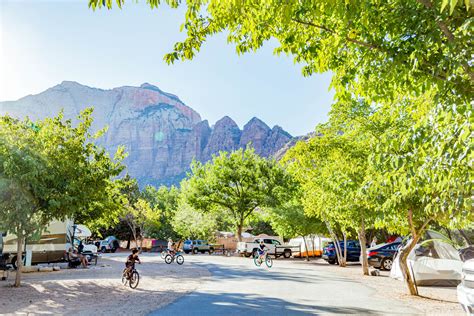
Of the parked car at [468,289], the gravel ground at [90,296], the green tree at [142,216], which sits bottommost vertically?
the gravel ground at [90,296]

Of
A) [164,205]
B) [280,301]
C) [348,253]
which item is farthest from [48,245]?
[164,205]

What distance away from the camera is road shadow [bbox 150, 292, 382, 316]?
9.27 m

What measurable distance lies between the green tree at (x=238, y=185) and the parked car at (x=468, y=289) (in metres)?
35.0

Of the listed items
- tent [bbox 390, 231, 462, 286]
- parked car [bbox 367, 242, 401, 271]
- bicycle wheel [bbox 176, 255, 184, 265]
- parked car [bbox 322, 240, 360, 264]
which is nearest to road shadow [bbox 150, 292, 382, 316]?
tent [bbox 390, 231, 462, 286]

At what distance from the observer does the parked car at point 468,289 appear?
21.4ft

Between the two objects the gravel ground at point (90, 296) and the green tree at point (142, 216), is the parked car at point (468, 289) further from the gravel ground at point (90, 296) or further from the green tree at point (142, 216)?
the green tree at point (142, 216)

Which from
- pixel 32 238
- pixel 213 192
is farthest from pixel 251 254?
pixel 32 238

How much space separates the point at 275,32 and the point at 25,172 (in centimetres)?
1163

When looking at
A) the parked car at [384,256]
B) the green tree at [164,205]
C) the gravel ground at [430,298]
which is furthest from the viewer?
the green tree at [164,205]

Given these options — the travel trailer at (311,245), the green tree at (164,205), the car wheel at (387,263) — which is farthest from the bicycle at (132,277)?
the green tree at (164,205)

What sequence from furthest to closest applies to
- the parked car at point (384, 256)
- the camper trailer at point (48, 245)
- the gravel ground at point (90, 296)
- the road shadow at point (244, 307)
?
the parked car at point (384, 256), the camper trailer at point (48, 245), the gravel ground at point (90, 296), the road shadow at point (244, 307)

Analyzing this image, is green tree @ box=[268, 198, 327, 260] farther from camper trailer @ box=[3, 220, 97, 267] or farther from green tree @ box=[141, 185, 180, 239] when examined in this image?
green tree @ box=[141, 185, 180, 239]

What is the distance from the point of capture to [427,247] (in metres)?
16.5

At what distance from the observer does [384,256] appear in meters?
24.0
